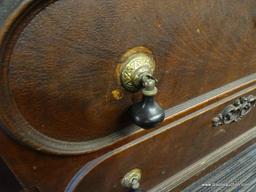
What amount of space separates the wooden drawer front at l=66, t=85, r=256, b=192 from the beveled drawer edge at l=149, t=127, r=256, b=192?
18 millimetres

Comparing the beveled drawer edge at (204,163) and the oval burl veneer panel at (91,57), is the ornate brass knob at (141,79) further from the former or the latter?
the beveled drawer edge at (204,163)

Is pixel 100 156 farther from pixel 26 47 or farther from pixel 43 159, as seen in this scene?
pixel 26 47

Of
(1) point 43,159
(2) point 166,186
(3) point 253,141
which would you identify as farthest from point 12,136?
(3) point 253,141

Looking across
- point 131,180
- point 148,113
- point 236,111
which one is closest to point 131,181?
point 131,180

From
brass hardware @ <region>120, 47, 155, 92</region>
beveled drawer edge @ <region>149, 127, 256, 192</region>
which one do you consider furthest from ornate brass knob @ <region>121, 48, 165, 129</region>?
beveled drawer edge @ <region>149, 127, 256, 192</region>

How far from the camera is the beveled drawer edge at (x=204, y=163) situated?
719mm

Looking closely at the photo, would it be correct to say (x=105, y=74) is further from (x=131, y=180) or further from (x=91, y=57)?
(x=131, y=180)

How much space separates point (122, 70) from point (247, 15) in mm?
300

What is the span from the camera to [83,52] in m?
0.38

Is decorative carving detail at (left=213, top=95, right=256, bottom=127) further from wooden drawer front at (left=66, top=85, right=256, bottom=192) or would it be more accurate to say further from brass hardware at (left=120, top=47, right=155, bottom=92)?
brass hardware at (left=120, top=47, right=155, bottom=92)

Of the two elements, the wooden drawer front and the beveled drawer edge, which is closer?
the wooden drawer front

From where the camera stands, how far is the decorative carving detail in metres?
0.72

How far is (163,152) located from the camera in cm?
64

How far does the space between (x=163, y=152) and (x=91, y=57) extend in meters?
0.33
